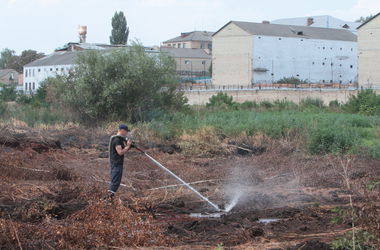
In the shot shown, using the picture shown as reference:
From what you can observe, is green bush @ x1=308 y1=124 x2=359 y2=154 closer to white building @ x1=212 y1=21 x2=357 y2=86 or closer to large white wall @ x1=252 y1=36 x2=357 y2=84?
white building @ x1=212 y1=21 x2=357 y2=86

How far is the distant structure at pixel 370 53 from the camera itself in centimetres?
6112

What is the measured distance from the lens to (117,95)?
32.0 meters

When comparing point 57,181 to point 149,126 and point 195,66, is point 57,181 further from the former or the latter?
point 195,66

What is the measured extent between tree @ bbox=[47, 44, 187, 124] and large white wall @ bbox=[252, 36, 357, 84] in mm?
39024

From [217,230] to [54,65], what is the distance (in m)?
73.2

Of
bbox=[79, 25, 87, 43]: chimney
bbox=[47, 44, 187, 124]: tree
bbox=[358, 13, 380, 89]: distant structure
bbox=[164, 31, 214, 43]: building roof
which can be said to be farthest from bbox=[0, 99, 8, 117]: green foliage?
bbox=[164, 31, 214, 43]: building roof

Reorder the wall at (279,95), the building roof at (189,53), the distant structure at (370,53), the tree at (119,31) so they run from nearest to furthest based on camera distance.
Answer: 1. the wall at (279,95)
2. the distant structure at (370,53)
3. the building roof at (189,53)
4. the tree at (119,31)

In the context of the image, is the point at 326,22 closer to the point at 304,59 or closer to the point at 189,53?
the point at 189,53

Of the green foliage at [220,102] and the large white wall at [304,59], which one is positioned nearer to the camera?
the green foliage at [220,102]

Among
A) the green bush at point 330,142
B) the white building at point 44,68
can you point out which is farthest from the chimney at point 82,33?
the green bush at point 330,142

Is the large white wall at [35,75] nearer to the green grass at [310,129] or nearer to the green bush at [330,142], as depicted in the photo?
the green grass at [310,129]

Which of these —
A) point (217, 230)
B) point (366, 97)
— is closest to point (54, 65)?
point (366, 97)

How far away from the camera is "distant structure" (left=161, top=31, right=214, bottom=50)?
4434 inches

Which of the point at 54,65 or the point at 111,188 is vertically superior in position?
the point at 54,65
